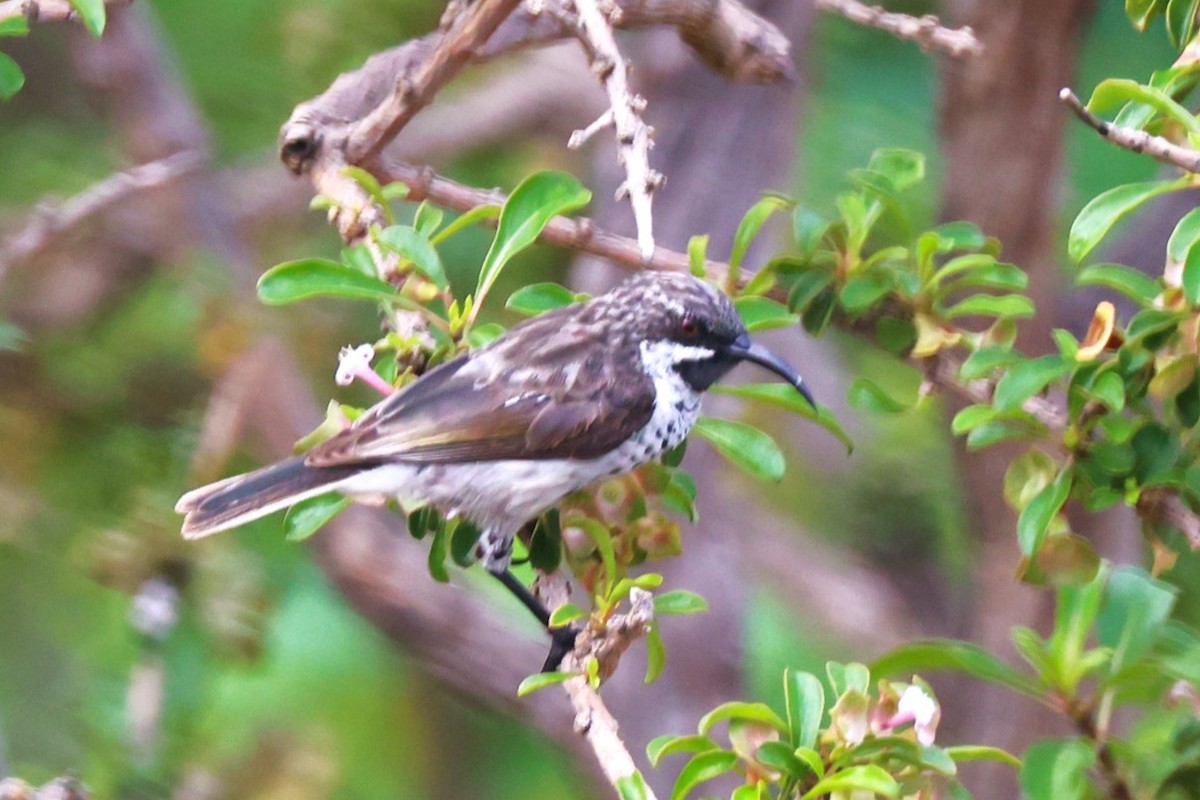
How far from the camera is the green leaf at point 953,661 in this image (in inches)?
76.0

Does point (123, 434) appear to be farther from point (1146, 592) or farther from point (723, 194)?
point (1146, 592)

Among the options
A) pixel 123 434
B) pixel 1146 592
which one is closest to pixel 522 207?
pixel 1146 592

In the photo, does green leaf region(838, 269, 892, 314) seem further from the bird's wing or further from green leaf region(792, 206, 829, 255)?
the bird's wing

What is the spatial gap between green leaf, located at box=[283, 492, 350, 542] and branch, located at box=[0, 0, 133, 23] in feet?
2.74

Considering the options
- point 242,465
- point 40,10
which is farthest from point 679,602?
point 242,465

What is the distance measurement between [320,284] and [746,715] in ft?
2.80

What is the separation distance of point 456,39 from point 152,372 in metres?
2.55

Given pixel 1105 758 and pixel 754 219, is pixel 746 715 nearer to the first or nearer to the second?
pixel 1105 758

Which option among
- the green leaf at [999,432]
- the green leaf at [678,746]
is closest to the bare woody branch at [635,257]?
the green leaf at [999,432]

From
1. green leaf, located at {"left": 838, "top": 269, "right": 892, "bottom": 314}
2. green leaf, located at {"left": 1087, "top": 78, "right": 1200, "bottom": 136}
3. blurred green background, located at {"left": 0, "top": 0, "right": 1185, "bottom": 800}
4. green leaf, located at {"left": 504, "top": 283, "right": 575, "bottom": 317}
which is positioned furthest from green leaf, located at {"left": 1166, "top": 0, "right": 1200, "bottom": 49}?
blurred green background, located at {"left": 0, "top": 0, "right": 1185, "bottom": 800}

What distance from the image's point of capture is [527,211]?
2158mm

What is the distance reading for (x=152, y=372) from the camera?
4.52m

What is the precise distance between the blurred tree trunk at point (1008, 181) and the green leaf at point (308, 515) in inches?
97.1

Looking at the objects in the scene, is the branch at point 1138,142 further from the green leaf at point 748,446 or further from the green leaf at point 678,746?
the green leaf at point 678,746
